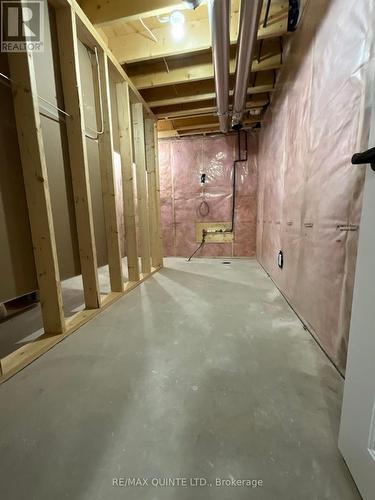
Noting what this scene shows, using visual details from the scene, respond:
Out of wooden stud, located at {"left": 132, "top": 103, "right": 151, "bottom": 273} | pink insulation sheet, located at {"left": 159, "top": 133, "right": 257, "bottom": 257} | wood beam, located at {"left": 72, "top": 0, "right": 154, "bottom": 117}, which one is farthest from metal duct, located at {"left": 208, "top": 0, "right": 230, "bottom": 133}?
pink insulation sheet, located at {"left": 159, "top": 133, "right": 257, "bottom": 257}

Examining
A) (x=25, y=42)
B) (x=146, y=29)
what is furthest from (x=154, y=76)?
(x=25, y=42)

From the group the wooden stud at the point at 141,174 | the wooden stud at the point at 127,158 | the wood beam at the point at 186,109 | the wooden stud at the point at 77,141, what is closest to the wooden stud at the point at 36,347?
the wooden stud at the point at 77,141

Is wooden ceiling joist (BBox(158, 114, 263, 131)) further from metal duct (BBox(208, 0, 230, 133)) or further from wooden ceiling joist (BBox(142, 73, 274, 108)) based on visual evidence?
metal duct (BBox(208, 0, 230, 133))

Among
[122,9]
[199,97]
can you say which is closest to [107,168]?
[122,9]

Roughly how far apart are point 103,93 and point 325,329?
269 centimetres

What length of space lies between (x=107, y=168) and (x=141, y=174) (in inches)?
36.9

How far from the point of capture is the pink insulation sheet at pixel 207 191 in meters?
4.28

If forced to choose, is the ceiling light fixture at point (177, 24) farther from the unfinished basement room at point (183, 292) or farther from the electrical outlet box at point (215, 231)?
the electrical outlet box at point (215, 231)

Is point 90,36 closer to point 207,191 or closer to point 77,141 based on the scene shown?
point 77,141

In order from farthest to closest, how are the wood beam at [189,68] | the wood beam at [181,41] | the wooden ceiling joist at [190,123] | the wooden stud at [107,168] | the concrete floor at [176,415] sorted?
the wooden ceiling joist at [190,123] < the wood beam at [189,68] < the wooden stud at [107,168] < the wood beam at [181,41] < the concrete floor at [176,415]

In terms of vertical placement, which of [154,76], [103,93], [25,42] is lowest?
[25,42]

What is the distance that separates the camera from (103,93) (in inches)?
80.5

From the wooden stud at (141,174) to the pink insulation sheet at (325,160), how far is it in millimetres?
1834

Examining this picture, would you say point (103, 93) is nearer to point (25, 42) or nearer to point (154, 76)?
point (25, 42)
